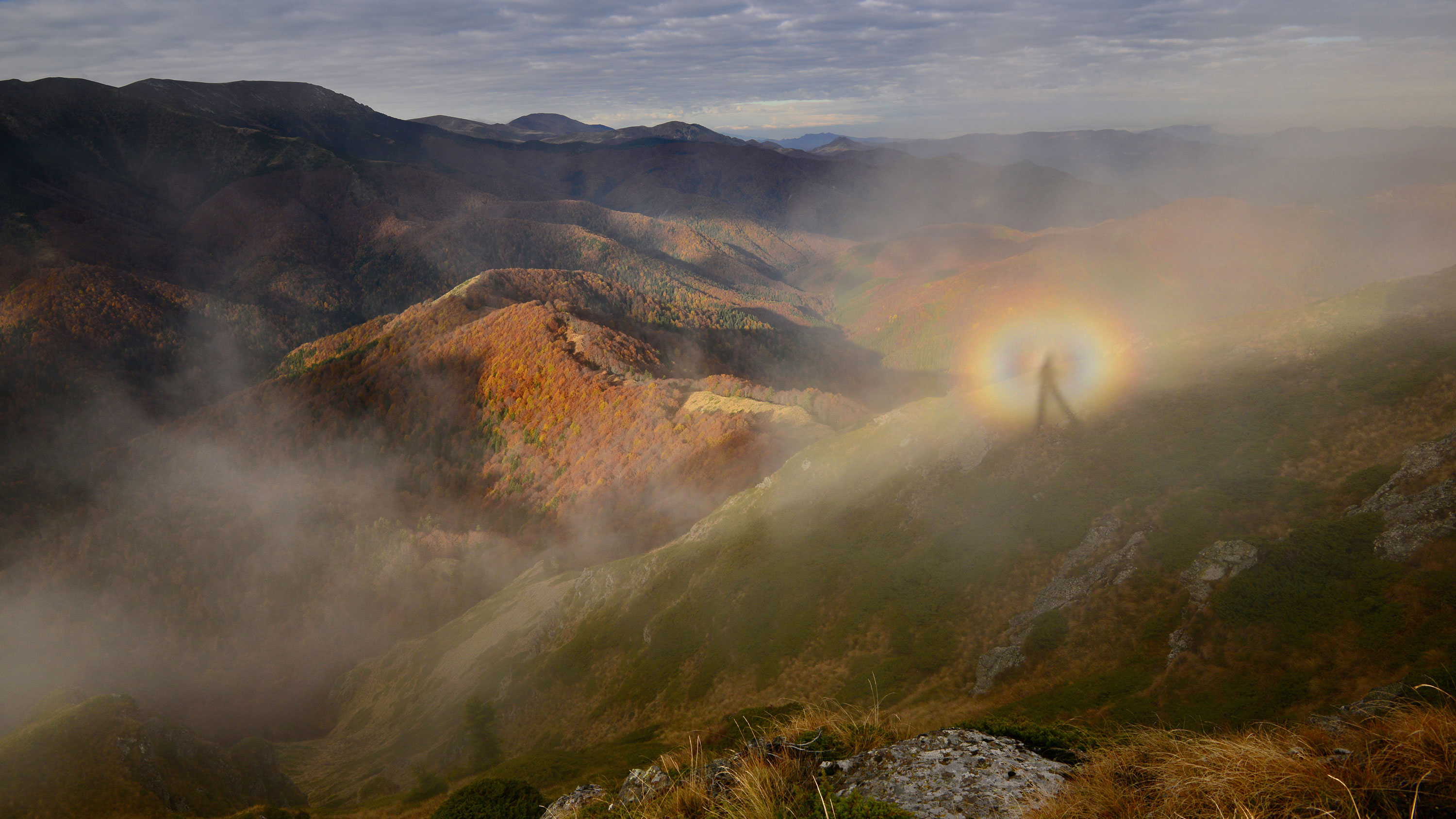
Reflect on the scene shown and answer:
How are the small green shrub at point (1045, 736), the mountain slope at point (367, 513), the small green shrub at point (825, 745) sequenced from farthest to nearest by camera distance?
the mountain slope at point (367, 513), the small green shrub at point (1045, 736), the small green shrub at point (825, 745)

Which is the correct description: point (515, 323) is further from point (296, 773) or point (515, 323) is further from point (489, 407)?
point (296, 773)

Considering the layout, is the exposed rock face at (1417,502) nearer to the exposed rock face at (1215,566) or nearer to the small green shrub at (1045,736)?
the exposed rock face at (1215,566)

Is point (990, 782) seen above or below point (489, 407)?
above

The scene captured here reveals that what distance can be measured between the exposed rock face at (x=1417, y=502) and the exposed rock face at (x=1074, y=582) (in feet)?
30.6

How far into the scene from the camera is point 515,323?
193 meters

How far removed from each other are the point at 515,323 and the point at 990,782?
7849 inches

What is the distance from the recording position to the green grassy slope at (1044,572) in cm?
2458

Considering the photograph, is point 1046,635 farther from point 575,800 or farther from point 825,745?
point 825,745

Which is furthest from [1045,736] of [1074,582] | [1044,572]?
[1044,572]

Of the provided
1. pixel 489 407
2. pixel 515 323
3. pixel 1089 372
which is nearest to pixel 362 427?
pixel 489 407

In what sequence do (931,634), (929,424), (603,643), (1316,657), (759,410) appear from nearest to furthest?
(1316,657) → (931,634) → (929,424) → (603,643) → (759,410)

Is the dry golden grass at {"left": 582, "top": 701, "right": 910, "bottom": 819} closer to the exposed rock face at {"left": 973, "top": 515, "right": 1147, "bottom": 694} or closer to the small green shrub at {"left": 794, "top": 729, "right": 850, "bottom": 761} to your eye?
the small green shrub at {"left": 794, "top": 729, "right": 850, "bottom": 761}

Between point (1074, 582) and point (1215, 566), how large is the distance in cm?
672

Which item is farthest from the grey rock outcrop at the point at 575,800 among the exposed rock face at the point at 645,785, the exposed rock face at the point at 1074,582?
the exposed rock face at the point at 1074,582
